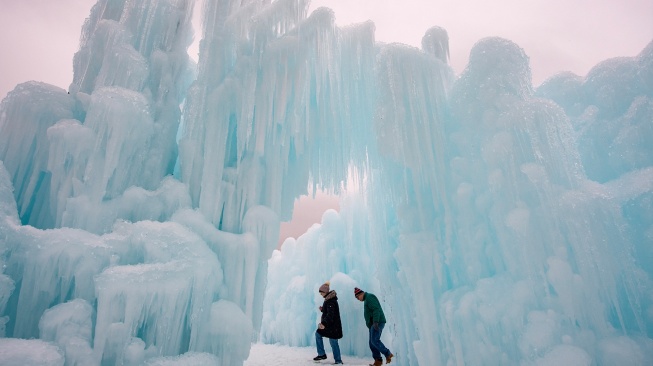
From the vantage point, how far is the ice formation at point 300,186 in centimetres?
478

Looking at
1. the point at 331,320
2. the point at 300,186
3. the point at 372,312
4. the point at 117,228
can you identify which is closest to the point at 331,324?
the point at 331,320

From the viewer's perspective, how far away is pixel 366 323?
754 cm

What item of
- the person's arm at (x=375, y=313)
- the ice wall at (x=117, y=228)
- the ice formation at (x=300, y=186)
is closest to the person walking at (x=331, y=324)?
the person's arm at (x=375, y=313)

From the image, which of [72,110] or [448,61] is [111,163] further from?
[448,61]

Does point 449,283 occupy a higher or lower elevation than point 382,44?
lower

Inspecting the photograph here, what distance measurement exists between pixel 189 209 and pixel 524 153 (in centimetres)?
625

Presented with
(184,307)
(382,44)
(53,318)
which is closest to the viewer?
(53,318)

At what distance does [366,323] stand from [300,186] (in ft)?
11.1

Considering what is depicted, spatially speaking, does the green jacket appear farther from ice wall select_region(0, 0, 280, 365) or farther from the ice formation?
ice wall select_region(0, 0, 280, 365)

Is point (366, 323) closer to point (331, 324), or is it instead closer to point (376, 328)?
point (376, 328)

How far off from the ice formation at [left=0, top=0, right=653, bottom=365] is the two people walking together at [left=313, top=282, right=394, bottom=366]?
825 millimetres

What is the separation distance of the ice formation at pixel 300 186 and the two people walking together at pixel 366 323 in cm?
83

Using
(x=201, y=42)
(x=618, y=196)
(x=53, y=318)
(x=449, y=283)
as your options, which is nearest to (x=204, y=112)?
(x=201, y=42)

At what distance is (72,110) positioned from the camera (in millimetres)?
6285
